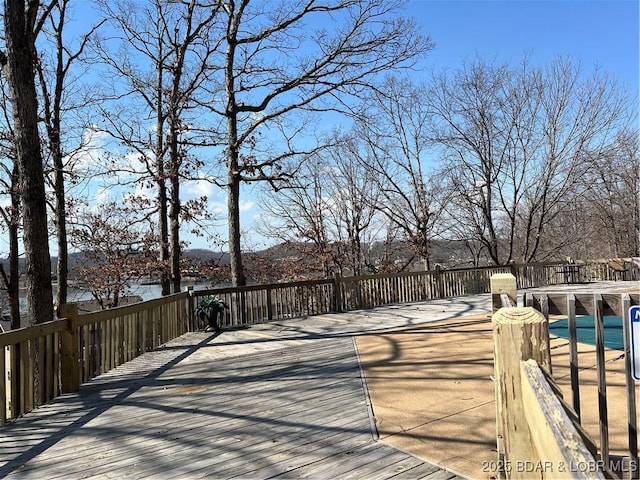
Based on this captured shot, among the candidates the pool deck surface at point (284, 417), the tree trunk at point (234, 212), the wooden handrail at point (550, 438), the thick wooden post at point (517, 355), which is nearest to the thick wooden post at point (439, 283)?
the tree trunk at point (234, 212)

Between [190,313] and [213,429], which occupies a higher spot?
[190,313]

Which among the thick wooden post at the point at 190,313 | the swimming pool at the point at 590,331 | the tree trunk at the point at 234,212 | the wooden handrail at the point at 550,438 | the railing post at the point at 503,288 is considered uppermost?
the tree trunk at the point at 234,212

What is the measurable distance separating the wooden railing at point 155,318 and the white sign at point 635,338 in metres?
4.54

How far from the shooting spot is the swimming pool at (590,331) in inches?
268

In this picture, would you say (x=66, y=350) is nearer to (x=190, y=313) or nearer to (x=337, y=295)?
(x=190, y=313)

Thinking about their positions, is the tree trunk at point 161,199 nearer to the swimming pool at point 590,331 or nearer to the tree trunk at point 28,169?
the tree trunk at point 28,169

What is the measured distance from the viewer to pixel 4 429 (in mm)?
3854

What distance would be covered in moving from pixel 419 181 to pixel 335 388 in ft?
53.9

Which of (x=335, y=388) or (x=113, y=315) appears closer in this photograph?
(x=335, y=388)

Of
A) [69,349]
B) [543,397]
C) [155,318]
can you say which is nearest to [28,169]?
[69,349]

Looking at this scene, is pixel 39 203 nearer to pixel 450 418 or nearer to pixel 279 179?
pixel 450 418

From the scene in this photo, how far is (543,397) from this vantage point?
124 cm

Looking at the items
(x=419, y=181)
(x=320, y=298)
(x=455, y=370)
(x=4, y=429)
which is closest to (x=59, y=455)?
(x=4, y=429)

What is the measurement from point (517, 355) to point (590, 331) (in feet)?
24.9
